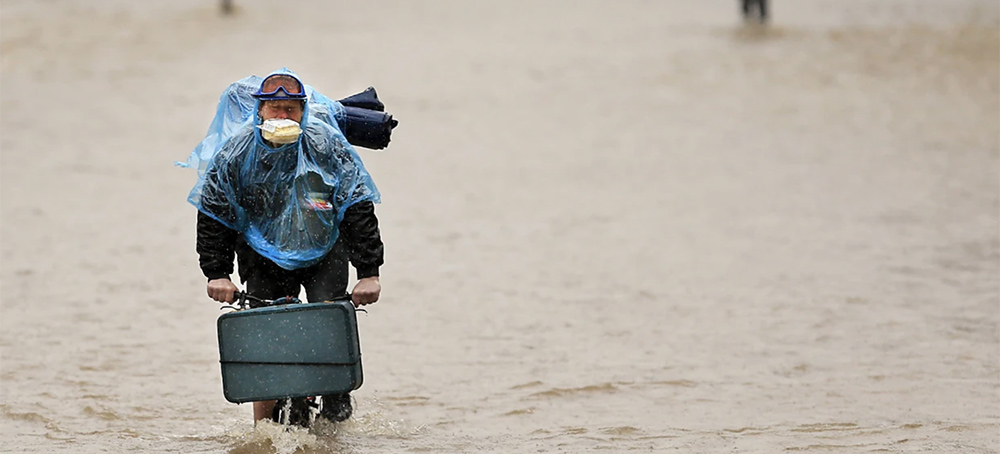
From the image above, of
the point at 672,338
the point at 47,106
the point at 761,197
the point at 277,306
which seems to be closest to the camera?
the point at 277,306

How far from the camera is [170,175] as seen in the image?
594 inches

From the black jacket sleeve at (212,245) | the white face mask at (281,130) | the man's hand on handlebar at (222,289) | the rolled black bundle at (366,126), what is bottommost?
the man's hand on handlebar at (222,289)

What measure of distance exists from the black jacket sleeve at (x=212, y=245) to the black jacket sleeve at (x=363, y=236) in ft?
1.41

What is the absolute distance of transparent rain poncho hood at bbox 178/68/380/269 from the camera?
17.4ft

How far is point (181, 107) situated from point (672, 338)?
1228 centimetres

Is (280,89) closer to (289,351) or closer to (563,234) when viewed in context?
(289,351)

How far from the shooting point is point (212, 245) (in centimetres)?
538

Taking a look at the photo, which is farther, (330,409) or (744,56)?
Result: (744,56)

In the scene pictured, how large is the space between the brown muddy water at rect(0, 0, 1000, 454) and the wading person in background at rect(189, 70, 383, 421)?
78cm

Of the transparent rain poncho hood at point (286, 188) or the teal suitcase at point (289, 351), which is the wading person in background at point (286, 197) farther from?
the teal suitcase at point (289, 351)

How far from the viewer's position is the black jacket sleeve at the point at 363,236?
5.39 m

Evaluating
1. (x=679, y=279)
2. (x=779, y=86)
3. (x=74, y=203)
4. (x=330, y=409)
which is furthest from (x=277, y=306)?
(x=779, y=86)

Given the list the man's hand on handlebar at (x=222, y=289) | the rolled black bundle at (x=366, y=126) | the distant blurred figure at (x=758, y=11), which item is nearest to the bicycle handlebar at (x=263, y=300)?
the man's hand on handlebar at (x=222, y=289)

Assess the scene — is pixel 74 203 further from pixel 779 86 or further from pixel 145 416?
pixel 779 86
